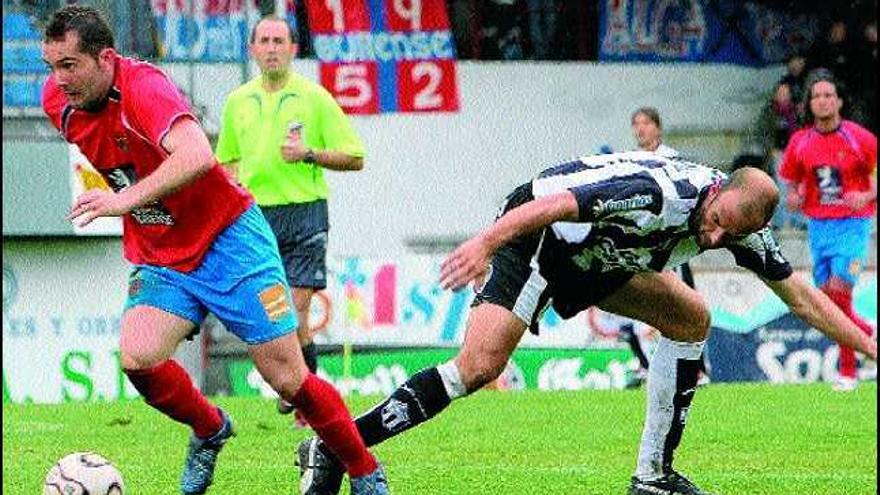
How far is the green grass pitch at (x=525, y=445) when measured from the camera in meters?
9.51

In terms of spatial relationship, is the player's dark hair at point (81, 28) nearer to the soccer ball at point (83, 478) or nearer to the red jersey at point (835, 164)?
the soccer ball at point (83, 478)

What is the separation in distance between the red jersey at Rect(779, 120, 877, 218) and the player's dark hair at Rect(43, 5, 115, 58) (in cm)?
955

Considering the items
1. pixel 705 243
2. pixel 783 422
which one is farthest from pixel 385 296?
pixel 705 243

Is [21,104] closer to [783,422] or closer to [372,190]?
[372,190]

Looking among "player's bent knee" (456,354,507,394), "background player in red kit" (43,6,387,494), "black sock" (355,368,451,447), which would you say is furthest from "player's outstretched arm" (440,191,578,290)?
"background player in red kit" (43,6,387,494)

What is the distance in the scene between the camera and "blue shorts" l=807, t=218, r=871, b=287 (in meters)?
16.5

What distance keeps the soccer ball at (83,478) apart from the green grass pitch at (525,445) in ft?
3.57

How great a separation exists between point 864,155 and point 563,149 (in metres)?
6.69

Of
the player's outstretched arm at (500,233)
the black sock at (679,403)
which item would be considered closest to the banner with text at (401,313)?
the black sock at (679,403)

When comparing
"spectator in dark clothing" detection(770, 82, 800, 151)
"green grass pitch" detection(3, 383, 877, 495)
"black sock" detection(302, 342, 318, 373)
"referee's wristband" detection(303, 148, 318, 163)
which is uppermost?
"referee's wristband" detection(303, 148, 318, 163)

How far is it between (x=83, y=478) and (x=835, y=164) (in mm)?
9724

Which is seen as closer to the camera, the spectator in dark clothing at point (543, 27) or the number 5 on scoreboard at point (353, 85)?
the number 5 on scoreboard at point (353, 85)

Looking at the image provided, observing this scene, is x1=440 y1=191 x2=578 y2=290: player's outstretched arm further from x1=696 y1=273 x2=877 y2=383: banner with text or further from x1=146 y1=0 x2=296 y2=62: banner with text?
x1=146 y1=0 x2=296 y2=62: banner with text

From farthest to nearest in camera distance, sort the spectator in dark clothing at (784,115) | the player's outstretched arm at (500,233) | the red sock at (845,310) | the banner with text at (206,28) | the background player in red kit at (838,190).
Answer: the spectator in dark clothing at (784,115)
the banner with text at (206,28)
the background player in red kit at (838,190)
the red sock at (845,310)
the player's outstretched arm at (500,233)
